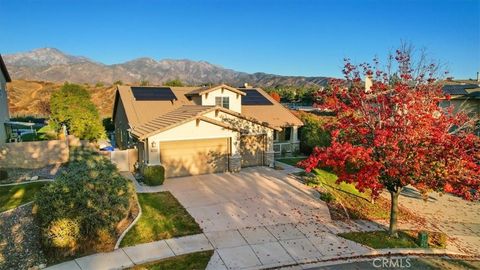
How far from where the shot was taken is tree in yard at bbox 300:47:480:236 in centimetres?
1126

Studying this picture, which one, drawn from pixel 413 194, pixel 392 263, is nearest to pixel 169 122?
pixel 392 263

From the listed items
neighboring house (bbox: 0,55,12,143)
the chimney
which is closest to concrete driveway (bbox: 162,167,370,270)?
the chimney

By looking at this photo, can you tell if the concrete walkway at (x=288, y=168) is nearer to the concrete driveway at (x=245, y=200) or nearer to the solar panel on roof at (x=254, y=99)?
the concrete driveway at (x=245, y=200)

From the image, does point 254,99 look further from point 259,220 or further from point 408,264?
point 408,264

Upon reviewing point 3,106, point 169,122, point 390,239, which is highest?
point 3,106

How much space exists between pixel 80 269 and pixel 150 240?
2471 mm

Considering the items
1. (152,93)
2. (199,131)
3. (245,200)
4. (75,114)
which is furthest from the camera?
(75,114)

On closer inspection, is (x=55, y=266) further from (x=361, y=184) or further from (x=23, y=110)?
(x=23, y=110)

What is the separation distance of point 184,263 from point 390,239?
8.28 meters

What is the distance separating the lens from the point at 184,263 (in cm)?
1017

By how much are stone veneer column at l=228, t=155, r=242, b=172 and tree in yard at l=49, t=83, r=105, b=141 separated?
44.4 ft

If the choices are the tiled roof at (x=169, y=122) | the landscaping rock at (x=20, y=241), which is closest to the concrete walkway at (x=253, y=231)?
the landscaping rock at (x=20, y=241)

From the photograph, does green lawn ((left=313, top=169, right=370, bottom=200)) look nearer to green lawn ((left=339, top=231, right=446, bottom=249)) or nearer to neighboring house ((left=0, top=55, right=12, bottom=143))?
green lawn ((left=339, top=231, right=446, bottom=249))

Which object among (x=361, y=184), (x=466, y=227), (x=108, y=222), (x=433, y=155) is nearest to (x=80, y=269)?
(x=108, y=222)
